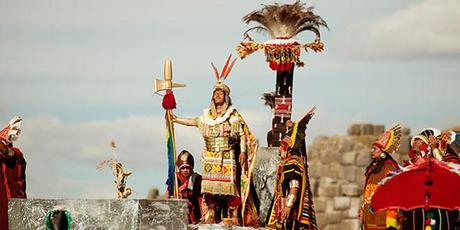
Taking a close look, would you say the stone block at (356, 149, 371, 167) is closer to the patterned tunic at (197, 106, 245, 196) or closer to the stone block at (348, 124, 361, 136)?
the stone block at (348, 124, 361, 136)

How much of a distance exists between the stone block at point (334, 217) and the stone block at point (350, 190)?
0.52 meters

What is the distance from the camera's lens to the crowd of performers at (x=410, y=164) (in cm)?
2009

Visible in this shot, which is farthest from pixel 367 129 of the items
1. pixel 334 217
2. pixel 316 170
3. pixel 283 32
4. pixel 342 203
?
pixel 283 32

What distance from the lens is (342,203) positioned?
39.3 meters

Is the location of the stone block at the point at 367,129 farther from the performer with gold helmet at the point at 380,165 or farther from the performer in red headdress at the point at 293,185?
the performer in red headdress at the point at 293,185

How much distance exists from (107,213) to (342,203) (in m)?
19.2

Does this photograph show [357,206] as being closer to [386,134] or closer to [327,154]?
[327,154]

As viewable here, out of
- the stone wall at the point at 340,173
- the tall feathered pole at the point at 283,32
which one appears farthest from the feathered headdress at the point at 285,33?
the stone wall at the point at 340,173

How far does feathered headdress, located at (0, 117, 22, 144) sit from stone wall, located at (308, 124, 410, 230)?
16622 millimetres

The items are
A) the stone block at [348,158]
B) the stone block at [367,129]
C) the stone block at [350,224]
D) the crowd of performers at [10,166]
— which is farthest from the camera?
the stone block at [367,129]

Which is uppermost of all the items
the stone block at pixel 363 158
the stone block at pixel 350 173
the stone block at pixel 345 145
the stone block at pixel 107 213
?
the stone block at pixel 345 145

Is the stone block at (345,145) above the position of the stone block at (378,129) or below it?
below

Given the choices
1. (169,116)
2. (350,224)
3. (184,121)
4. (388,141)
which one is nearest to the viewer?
(388,141)

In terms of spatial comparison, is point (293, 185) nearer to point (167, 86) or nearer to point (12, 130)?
point (167, 86)
